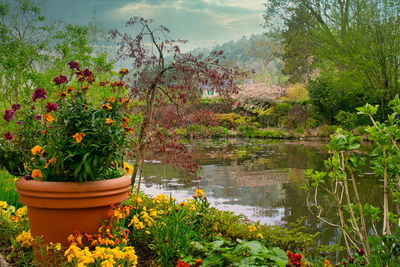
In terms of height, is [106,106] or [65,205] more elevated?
[106,106]

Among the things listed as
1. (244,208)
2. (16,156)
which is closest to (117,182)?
(16,156)

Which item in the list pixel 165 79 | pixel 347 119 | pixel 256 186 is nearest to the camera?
pixel 165 79

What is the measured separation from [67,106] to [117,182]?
62cm

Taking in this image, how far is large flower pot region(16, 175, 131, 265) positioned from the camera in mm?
2092

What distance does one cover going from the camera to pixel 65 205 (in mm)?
2100

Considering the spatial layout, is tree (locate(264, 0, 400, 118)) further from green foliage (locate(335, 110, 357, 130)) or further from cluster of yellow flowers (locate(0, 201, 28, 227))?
cluster of yellow flowers (locate(0, 201, 28, 227))

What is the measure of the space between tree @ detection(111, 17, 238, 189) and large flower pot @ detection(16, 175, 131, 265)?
137 cm

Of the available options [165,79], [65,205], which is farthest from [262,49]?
[65,205]

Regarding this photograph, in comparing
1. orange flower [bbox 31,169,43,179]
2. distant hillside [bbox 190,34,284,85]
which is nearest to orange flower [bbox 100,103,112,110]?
orange flower [bbox 31,169,43,179]

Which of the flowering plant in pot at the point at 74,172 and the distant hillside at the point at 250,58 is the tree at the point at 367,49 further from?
the distant hillside at the point at 250,58

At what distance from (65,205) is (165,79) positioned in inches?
78.8

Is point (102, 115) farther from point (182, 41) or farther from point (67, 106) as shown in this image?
point (182, 41)

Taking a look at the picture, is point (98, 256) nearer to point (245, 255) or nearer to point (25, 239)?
point (245, 255)

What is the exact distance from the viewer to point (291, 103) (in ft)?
65.9
